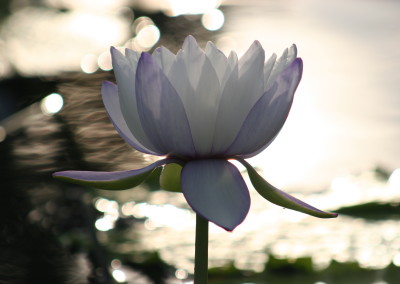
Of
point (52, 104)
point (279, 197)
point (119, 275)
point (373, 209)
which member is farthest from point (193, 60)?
point (52, 104)

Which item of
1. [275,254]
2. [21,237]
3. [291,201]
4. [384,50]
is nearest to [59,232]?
[21,237]

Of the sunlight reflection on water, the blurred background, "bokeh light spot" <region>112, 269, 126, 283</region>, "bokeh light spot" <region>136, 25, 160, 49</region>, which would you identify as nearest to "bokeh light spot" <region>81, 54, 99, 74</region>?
the blurred background

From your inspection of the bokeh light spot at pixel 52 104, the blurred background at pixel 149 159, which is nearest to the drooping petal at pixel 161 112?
the blurred background at pixel 149 159

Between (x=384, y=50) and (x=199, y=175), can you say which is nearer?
(x=199, y=175)

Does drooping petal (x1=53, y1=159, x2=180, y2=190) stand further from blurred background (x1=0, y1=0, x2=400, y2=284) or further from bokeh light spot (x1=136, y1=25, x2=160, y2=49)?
bokeh light spot (x1=136, y1=25, x2=160, y2=49)

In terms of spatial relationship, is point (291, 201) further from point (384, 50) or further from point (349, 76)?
point (384, 50)

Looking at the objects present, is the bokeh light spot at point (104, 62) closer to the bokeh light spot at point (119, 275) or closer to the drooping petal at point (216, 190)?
the bokeh light spot at point (119, 275)
